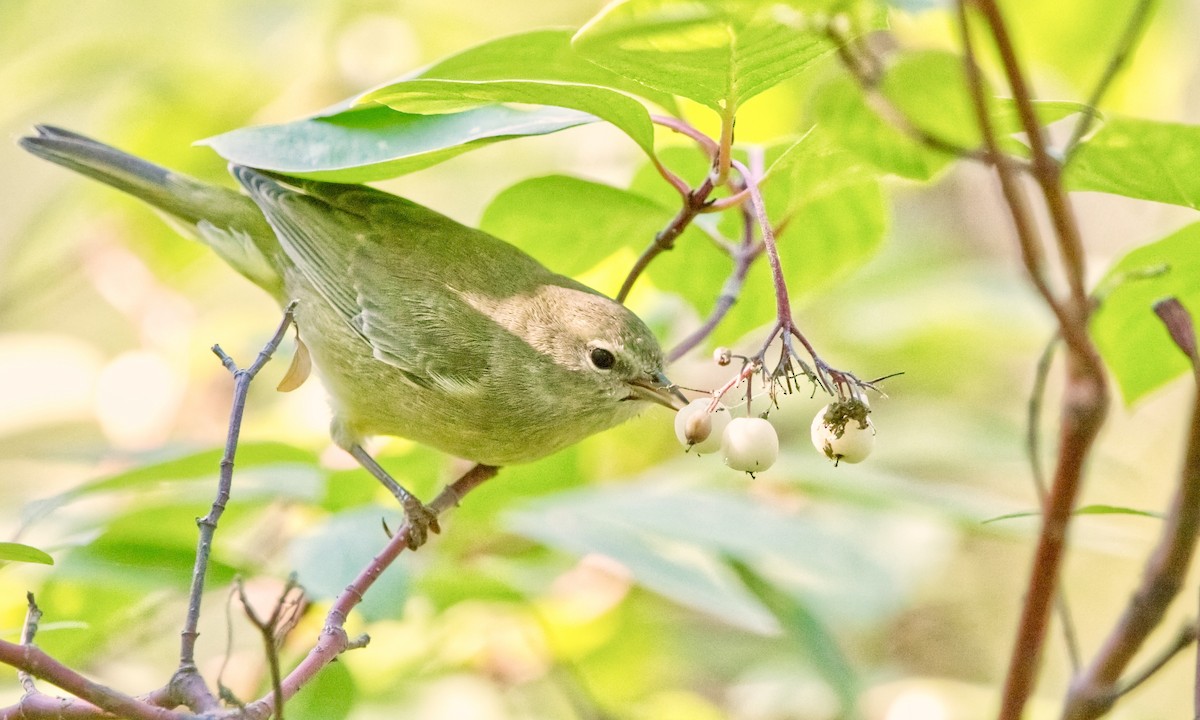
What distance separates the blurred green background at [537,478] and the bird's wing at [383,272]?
36 centimetres

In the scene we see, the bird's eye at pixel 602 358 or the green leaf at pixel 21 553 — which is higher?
the bird's eye at pixel 602 358

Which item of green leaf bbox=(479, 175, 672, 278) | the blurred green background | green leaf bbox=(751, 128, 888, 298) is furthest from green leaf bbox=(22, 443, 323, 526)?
green leaf bbox=(751, 128, 888, 298)

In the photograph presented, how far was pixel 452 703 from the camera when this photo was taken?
313 centimetres

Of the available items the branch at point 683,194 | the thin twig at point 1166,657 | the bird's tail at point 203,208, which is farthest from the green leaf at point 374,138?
the bird's tail at point 203,208

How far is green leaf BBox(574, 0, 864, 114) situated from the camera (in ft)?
4.44

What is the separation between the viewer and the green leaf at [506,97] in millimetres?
1785

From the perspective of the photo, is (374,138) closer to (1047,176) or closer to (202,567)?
(202,567)

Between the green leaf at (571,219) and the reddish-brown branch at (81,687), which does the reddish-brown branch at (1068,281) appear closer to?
the reddish-brown branch at (81,687)

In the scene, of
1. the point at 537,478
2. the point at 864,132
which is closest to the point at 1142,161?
the point at 864,132

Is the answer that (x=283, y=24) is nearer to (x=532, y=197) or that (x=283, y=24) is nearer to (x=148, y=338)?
(x=148, y=338)

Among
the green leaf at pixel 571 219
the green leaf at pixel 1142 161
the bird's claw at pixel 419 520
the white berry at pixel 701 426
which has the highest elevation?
the green leaf at pixel 571 219

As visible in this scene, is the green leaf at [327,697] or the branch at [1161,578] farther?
the green leaf at [327,697]

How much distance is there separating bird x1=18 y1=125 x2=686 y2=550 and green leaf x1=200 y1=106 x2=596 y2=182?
0.86 metres

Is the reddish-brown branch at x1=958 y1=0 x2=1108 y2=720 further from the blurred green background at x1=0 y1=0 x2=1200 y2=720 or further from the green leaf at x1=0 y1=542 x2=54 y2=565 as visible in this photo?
the green leaf at x1=0 y1=542 x2=54 y2=565
